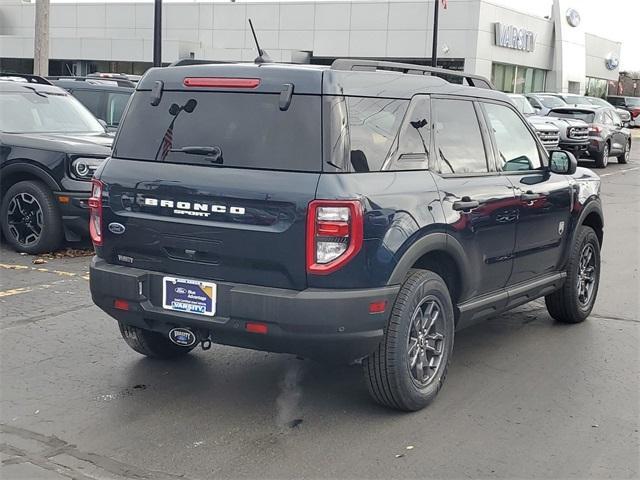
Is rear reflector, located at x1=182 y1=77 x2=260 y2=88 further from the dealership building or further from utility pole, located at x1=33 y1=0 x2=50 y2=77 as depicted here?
the dealership building

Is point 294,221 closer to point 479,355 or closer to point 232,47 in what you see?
point 479,355

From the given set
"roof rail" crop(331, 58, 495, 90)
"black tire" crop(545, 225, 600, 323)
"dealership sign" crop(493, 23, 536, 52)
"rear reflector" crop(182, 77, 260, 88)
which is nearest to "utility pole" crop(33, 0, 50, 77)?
"roof rail" crop(331, 58, 495, 90)

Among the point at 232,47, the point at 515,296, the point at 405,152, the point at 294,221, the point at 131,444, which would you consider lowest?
the point at 131,444

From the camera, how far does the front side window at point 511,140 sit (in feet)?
19.1

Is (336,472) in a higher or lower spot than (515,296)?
lower

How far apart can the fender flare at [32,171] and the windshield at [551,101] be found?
2219cm

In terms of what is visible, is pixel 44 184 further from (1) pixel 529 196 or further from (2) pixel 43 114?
(1) pixel 529 196

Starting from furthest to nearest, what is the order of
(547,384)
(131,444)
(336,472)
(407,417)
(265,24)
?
(265,24), (547,384), (407,417), (131,444), (336,472)

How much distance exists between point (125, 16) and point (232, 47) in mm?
6819

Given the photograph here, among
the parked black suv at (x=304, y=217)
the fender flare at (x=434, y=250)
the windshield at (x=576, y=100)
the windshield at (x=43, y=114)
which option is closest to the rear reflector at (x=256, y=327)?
the parked black suv at (x=304, y=217)

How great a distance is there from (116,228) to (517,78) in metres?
42.1

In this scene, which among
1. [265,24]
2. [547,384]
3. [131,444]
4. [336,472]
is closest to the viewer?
[336,472]

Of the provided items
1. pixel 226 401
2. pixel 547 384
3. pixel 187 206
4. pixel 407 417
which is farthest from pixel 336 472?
pixel 547 384

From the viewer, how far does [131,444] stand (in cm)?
431
